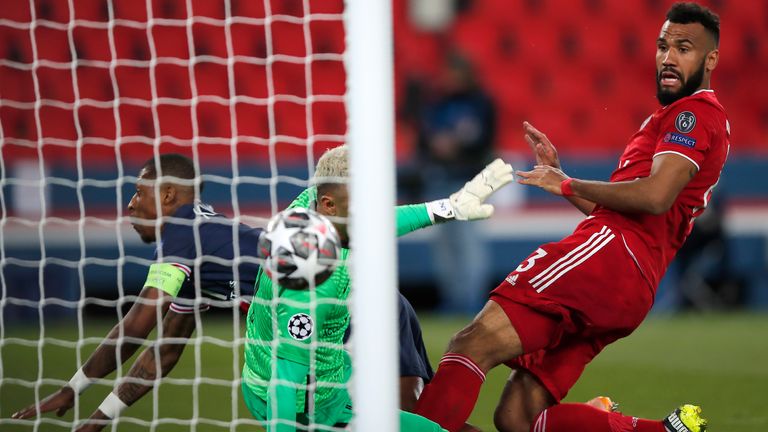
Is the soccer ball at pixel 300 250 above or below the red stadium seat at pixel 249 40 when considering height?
below

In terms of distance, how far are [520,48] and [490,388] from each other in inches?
193

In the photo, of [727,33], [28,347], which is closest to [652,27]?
[727,33]

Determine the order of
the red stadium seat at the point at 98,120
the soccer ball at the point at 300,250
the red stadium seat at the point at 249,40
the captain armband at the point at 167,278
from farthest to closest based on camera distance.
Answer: the red stadium seat at the point at 249,40, the red stadium seat at the point at 98,120, the captain armband at the point at 167,278, the soccer ball at the point at 300,250

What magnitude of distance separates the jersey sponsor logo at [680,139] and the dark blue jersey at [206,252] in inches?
56.8

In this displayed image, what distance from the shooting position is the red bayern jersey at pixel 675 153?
3252 millimetres

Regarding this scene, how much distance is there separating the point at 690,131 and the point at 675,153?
0.10 m

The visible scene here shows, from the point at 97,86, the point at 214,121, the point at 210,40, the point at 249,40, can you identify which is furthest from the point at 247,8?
the point at 97,86

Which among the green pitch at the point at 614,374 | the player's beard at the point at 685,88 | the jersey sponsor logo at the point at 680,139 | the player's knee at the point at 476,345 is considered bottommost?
the green pitch at the point at 614,374

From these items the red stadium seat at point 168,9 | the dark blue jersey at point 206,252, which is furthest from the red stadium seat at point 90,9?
the dark blue jersey at point 206,252

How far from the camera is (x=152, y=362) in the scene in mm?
3709

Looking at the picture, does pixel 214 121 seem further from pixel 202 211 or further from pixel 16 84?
pixel 202 211

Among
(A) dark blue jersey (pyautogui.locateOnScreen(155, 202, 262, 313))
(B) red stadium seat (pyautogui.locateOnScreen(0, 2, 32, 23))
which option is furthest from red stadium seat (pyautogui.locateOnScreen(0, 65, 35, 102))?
(A) dark blue jersey (pyautogui.locateOnScreen(155, 202, 262, 313))

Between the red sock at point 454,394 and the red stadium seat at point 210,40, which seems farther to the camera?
the red stadium seat at point 210,40

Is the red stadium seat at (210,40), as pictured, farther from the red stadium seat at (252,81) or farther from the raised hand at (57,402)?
the raised hand at (57,402)
